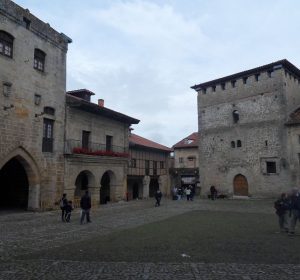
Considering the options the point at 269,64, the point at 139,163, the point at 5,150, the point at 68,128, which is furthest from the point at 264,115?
the point at 5,150

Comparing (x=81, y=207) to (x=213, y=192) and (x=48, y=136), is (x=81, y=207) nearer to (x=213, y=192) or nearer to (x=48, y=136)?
(x=48, y=136)

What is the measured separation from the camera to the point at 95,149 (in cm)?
2547

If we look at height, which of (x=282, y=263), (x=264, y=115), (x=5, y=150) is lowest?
(x=282, y=263)

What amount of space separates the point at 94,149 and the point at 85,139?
104 cm

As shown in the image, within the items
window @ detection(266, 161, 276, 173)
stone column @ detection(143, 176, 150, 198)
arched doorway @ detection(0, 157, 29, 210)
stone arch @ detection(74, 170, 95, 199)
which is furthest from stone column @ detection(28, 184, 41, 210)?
window @ detection(266, 161, 276, 173)

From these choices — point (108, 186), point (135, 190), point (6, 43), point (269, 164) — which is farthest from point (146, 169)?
point (6, 43)

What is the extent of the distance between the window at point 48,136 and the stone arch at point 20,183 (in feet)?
4.81

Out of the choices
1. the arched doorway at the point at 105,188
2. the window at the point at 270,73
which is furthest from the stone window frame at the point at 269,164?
the arched doorway at the point at 105,188

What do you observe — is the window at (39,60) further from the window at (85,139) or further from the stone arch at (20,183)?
the stone arch at (20,183)

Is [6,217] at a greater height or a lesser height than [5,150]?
lesser

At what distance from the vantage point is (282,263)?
7.59 m

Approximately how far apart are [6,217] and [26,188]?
5445 millimetres

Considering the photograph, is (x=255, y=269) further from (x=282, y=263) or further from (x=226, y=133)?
(x=226, y=133)

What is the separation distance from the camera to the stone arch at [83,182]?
25062mm
